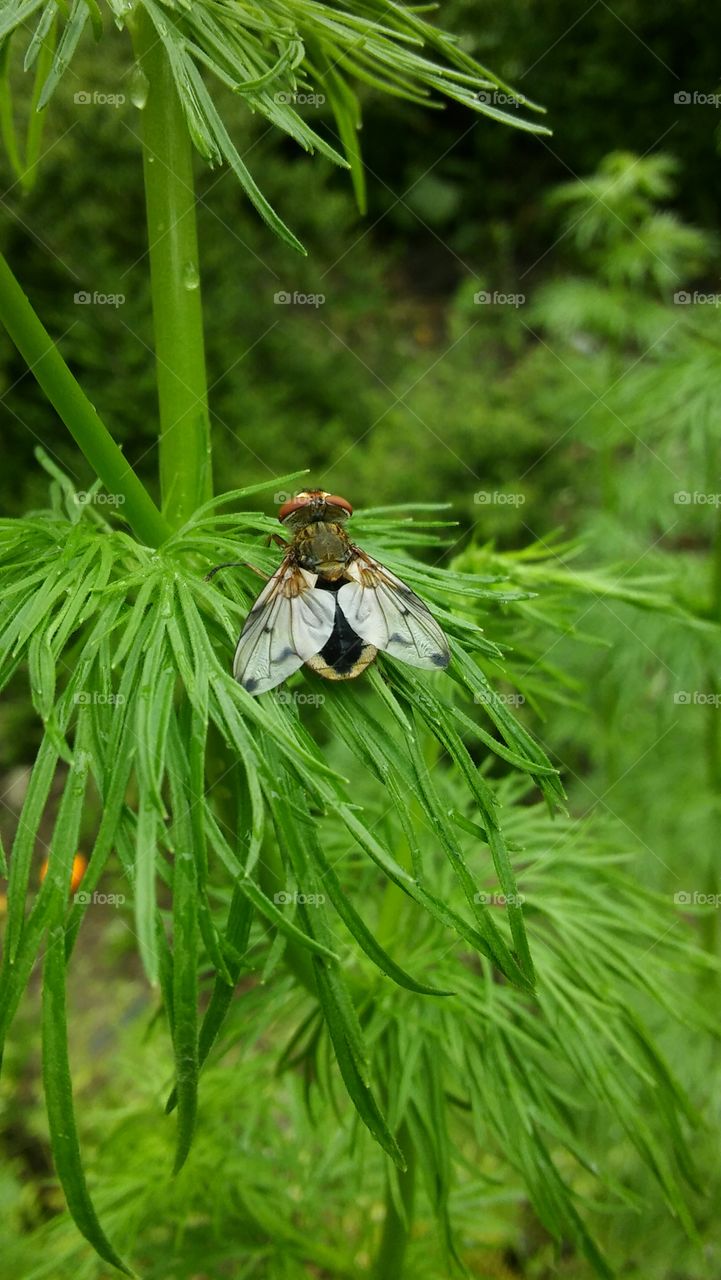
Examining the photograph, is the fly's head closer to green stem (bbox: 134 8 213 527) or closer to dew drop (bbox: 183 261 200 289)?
green stem (bbox: 134 8 213 527)

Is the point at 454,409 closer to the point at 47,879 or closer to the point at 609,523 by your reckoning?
the point at 609,523

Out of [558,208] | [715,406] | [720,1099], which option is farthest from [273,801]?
[558,208]

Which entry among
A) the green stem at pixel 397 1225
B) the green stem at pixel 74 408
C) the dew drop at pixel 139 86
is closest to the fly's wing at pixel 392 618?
the green stem at pixel 74 408

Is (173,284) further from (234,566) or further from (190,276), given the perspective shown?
(234,566)

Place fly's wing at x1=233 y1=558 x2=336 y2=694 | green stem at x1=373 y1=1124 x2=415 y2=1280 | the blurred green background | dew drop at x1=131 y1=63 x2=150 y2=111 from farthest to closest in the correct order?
the blurred green background < green stem at x1=373 y1=1124 x2=415 y2=1280 < dew drop at x1=131 y1=63 x2=150 y2=111 < fly's wing at x1=233 y1=558 x2=336 y2=694

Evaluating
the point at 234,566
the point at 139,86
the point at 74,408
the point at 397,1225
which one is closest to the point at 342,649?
the point at 234,566

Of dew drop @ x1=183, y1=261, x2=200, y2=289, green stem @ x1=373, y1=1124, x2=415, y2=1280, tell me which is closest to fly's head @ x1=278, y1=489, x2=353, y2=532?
dew drop @ x1=183, y1=261, x2=200, y2=289
